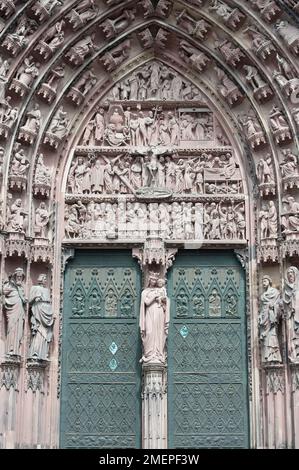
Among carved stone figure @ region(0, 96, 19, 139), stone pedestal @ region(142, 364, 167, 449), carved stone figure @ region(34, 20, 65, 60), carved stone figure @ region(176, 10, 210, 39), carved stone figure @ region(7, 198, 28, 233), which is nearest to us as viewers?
stone pedestal @ region(142, 364, 167, 449)

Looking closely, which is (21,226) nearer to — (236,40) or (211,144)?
(211,144)

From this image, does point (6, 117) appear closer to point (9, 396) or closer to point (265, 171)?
point (265, 171)

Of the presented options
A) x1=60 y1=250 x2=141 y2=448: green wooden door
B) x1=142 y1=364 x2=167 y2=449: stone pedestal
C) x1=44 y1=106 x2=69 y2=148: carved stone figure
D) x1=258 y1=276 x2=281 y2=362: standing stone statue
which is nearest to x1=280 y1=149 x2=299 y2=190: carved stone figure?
x1=258 y1=276 x2=281 y2=362: standing stone statue

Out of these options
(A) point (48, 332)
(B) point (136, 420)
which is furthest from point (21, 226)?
(B) point (136, 420)

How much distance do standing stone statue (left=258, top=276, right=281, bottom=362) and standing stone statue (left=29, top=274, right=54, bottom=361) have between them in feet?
10.1

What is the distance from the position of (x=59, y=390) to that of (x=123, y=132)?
13.9 feet

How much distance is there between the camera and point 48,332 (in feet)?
41.7

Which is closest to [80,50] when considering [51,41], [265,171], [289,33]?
[51,41]

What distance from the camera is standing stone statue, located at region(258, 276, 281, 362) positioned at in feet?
40.9

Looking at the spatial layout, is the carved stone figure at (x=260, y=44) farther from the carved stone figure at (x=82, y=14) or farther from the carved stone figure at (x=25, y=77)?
the carved stone figure at (x=25, y=77)

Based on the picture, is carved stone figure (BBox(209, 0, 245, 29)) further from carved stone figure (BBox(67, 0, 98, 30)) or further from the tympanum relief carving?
carved stone figure (BBox(67, 0, 98, 30))

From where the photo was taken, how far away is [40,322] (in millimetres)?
12633

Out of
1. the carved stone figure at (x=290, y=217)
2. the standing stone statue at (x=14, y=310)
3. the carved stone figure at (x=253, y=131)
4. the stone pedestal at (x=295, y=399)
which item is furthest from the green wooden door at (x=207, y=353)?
the standing stone statue at (x=14, y=310)

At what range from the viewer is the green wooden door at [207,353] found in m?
12.7
